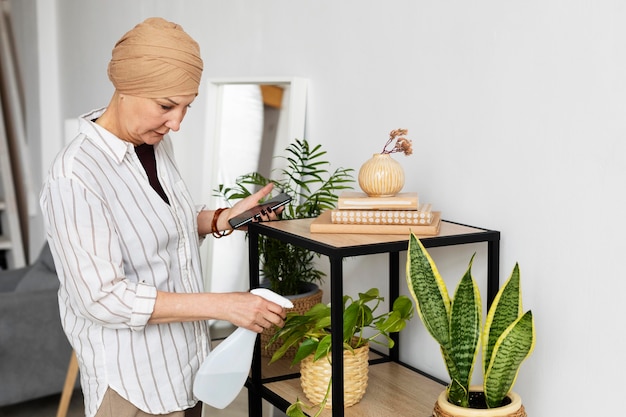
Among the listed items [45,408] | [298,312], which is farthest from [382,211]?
[45,408]

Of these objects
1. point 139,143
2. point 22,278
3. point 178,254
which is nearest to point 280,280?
point 178,254

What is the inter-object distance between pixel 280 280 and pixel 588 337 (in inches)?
37.6

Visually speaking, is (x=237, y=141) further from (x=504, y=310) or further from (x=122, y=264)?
(x=504, y=310)

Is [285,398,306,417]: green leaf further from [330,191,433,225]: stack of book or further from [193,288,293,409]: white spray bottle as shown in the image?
[330,191,433,225]: stack of book

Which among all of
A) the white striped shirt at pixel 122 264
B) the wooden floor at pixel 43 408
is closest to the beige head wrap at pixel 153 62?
the white striped shirt at pixel 122 264

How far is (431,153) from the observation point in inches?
74.2

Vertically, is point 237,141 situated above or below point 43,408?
above

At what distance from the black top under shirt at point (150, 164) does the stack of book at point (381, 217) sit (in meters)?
0.37

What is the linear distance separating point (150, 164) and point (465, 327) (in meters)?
0.80

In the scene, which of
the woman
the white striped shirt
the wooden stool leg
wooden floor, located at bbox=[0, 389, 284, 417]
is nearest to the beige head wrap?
the woman

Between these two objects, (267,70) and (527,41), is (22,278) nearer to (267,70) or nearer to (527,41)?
(267,70)

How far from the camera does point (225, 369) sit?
1.64 m

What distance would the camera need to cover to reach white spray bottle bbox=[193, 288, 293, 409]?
5.32 ft

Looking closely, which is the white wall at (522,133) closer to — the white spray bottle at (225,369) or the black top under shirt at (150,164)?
the white spray bottle at (225,369)
